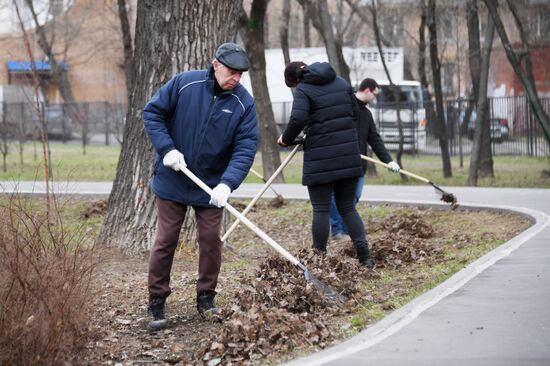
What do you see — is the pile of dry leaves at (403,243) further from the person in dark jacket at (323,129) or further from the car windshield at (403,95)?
the car windshield at (403,95)

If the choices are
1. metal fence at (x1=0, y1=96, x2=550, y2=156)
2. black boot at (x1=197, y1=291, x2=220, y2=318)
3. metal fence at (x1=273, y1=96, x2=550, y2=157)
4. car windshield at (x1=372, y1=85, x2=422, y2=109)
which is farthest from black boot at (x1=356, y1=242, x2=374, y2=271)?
car windshield at (x1=372, y1=85, x2=422, y2=109)

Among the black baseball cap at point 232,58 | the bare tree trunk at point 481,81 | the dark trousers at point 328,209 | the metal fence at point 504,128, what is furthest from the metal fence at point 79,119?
the black baseball cap at point 232,58

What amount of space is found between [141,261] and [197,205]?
122 inches

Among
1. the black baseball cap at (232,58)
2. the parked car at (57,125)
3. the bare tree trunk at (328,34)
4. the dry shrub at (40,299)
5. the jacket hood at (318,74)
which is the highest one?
the bare tree trunk at (328,34)

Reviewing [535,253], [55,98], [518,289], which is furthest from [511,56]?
[55,98]

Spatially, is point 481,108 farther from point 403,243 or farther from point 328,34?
point 403,243

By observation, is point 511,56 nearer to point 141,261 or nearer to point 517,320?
point 141,261

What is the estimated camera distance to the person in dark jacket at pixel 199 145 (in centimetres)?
676

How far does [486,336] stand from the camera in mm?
5734

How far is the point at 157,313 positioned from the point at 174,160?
1.06 m

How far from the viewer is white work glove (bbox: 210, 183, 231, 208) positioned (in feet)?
21.7

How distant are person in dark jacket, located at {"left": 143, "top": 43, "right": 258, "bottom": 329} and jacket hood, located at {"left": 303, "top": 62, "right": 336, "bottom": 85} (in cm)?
161

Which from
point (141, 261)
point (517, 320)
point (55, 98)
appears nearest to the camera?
point (517, 320)

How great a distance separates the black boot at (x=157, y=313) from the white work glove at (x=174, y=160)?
914 millimetres
